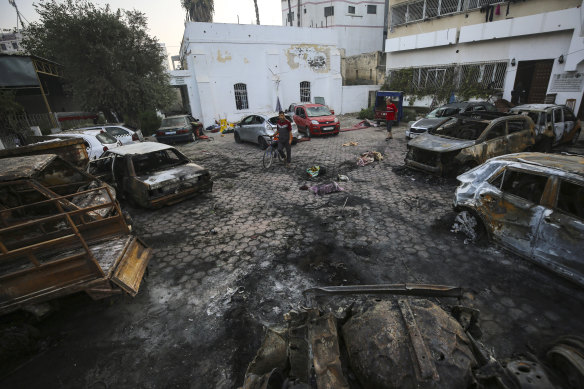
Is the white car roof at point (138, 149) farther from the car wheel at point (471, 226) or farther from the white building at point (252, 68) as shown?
the white building at point (252, 68)

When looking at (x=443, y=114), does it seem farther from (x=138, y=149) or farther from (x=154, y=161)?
(x=138, y=149)

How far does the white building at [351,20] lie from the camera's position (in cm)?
2981

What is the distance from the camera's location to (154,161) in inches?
281

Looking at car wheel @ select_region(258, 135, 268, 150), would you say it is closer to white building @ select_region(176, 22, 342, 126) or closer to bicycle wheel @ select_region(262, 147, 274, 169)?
bicycle wheel @ select_region(262, 147, 274, 169)

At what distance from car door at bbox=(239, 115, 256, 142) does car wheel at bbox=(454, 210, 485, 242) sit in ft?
33.6

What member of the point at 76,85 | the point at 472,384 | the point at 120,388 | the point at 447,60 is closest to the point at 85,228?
the point at 120,388

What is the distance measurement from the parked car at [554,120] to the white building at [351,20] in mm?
25645

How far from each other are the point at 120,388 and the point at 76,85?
16.8 meters

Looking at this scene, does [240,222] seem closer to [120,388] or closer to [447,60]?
[120,388]

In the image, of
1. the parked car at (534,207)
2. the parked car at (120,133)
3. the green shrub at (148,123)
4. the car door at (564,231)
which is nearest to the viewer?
the car door at (564,231)

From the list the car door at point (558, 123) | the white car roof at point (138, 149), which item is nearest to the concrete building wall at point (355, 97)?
the car door at point (558, 123)

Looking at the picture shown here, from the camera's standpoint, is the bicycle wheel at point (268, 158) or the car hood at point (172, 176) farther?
the bicycle wheel at point (268, 158)

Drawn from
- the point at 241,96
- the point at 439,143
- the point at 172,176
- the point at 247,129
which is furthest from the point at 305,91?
the point at 172,176

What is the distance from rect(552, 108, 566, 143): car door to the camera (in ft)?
28.5
